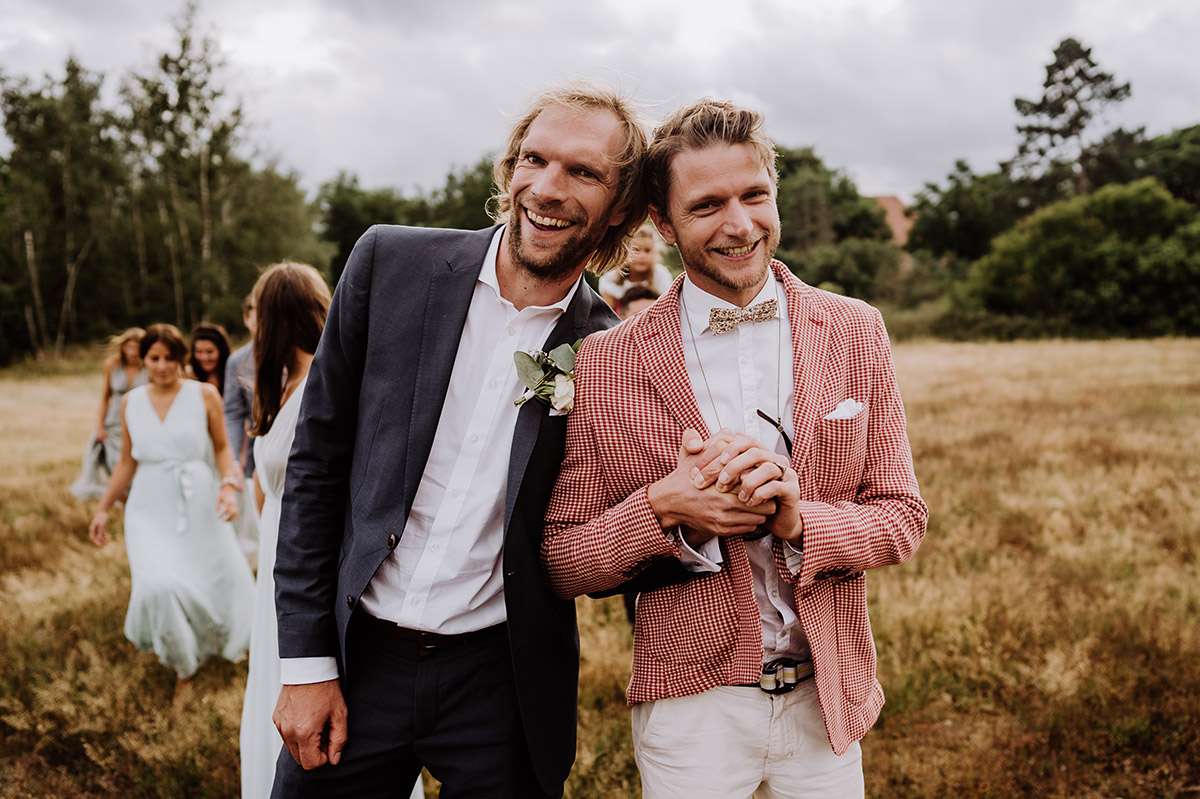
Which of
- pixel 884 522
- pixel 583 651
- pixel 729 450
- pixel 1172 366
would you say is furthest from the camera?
pixel 1172 366

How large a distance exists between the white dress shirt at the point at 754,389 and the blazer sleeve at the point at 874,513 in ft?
0.57

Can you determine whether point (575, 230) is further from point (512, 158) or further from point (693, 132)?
point (512, 158)

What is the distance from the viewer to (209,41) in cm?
2788

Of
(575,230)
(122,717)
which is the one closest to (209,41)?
(122,717)

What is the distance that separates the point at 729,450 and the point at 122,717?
4.63 meters

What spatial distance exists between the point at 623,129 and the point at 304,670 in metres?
1.93

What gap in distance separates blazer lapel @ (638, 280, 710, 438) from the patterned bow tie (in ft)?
0.38

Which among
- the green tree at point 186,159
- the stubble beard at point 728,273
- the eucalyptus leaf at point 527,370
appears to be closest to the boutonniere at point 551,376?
the eucalyptus leaf at point 527,370

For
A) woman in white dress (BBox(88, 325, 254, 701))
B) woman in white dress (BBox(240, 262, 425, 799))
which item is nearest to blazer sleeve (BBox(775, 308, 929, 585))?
woman in white dress (BBox(240, 262, 425, 799))

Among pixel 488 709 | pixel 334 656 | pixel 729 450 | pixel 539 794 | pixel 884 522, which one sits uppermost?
pixel 729 450

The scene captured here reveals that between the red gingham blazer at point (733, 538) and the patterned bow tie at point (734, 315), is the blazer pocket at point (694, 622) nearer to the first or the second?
the red gingham blazer at point (733, 538)

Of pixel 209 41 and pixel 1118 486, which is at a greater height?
pixel 209 41

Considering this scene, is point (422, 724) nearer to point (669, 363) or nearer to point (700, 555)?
point (700, 555)

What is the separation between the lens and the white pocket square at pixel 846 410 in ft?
7.35
